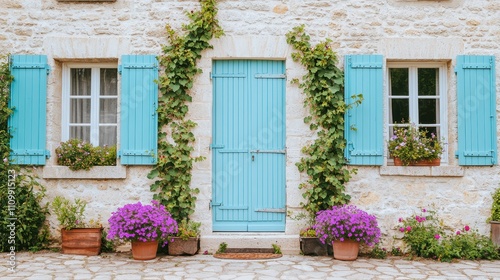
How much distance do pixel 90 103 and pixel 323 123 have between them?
10.0 ft

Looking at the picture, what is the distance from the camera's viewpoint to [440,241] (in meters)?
6.57

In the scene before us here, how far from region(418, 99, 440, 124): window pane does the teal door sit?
5.95 ft

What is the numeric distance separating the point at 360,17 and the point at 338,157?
5.95 ft

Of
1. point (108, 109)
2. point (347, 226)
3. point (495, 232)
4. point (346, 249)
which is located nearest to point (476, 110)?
point (495, 232)

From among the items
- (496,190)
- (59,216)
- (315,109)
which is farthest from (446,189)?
(59,216)

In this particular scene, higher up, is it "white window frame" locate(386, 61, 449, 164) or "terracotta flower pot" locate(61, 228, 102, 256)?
"white window frame" locate(386, 61, 449, 164)

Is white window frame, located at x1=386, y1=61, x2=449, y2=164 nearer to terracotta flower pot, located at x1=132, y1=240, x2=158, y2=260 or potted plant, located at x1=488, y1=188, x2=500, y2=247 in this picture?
potted plant, located at x1=488, y1=188, x2=500, y2=247

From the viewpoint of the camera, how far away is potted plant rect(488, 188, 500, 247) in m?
6.44

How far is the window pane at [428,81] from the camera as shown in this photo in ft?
22.9

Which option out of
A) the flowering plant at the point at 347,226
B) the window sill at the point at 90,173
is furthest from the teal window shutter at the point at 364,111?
the window sill at the point at 90,173

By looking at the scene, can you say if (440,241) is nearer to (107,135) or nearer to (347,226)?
(347,226)

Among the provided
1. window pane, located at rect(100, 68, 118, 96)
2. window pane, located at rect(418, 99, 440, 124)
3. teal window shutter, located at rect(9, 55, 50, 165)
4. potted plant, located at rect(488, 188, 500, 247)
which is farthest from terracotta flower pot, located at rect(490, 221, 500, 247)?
teal window shutter, located at rect(9, 55, 50, 165)

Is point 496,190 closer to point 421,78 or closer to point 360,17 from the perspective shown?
point 421,78

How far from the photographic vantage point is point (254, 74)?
680 cm
